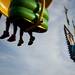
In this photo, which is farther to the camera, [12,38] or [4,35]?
[12,38]

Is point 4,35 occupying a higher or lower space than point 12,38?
higher

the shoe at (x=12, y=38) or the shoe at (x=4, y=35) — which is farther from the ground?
the shoe at (x=4, y=35)

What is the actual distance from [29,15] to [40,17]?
1.72ft

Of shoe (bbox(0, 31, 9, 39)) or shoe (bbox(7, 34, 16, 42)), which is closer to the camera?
shoe (bbox(0, 31, 9, 39))

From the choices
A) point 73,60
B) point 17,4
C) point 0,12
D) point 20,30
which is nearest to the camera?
point 0,12

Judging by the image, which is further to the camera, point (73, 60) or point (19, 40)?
point (73, 60)

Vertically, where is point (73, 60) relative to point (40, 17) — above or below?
below

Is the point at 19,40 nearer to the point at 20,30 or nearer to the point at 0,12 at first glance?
the point at 20,30

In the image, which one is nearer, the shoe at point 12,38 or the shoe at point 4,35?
the shoe at point 4,35

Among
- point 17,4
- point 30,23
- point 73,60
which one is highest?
point 17,4

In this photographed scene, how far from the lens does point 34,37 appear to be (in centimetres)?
1639

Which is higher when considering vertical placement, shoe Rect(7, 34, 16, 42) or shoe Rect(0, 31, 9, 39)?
shoe Rect(0, 31, 9, 39)

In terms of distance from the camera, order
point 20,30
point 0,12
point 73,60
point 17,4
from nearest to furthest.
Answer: point 0,12 < point 17,4 < point 20,30 < point 73,60

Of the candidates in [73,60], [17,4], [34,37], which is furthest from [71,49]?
[17,4]
